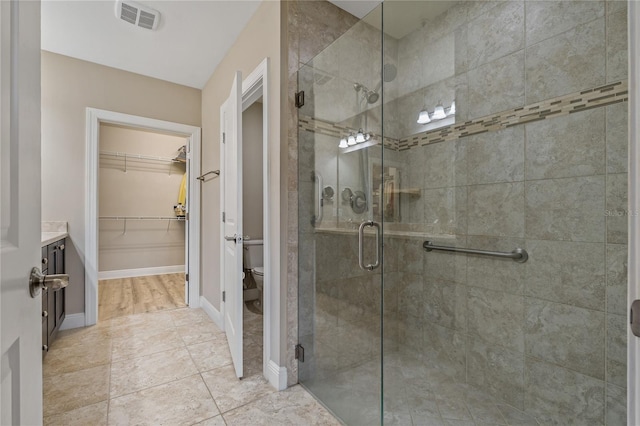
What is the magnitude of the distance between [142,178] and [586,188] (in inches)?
224

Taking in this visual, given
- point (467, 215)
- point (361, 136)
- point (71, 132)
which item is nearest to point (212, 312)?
point (71, 132)

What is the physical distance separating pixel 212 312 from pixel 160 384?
114cm

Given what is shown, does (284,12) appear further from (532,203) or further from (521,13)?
(532,203)

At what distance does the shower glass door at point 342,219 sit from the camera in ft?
5.47

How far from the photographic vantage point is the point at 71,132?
2.83 metres

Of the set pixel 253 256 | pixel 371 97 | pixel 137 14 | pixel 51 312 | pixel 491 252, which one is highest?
pixel 137 14

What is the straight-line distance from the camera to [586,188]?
1438 millimetres

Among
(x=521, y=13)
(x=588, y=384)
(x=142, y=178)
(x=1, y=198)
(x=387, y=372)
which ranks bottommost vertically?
(x=387, y=372)

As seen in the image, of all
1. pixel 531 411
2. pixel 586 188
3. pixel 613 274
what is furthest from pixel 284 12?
pixel 531 411

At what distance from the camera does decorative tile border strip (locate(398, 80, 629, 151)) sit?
54.2 inches

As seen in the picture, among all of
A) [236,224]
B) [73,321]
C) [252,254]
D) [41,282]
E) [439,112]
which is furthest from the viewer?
[252,254]

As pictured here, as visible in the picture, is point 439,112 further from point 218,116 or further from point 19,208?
point 19,208

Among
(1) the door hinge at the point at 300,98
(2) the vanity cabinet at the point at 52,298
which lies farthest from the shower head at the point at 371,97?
(2) the vanity cabinet at the point at 52,298

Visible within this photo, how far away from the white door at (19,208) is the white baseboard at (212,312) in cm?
227
